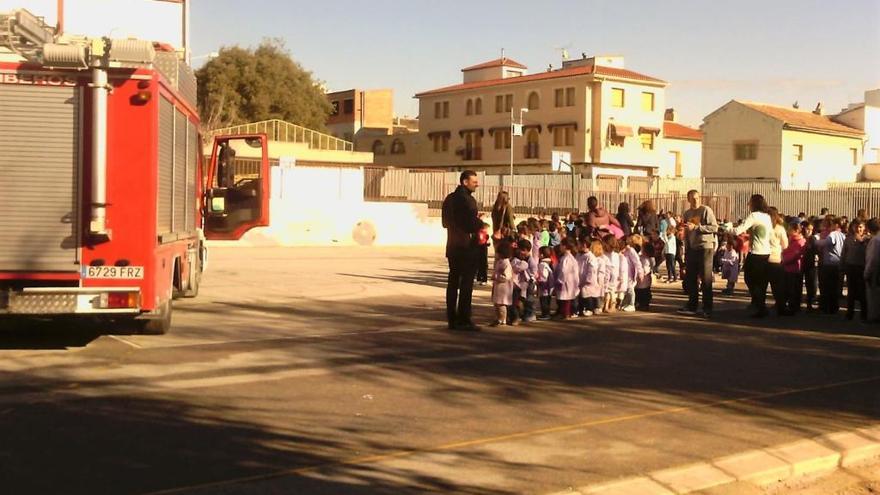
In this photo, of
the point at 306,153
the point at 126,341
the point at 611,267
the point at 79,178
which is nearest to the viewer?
the point at 79,178

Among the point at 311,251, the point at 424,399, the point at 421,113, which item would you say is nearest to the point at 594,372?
the point at 424,399

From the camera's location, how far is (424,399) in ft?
27.5

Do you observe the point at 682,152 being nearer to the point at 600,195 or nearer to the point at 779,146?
the point at 779,146

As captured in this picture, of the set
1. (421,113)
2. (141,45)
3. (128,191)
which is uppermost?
(421,113)

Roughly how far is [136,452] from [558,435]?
112 inches

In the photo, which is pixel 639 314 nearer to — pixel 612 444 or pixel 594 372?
pixel 594 372

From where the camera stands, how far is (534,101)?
70.1 m

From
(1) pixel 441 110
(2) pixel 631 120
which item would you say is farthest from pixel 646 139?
(1) pixel 441 110

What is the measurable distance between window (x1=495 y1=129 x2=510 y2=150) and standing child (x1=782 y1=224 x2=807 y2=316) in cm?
5481

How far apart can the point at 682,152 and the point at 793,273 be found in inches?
2505

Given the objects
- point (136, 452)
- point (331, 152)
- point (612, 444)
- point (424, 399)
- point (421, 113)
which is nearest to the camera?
point (136, 452)

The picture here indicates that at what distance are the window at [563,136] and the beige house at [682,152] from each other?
11093mm

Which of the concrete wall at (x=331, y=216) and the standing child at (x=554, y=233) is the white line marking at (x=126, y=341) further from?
the concrete wall at (x=331, y=216)

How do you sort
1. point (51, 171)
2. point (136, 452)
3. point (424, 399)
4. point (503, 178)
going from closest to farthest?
point (136, 452), point (424, 399), point (51, 171), point (503, 178)
